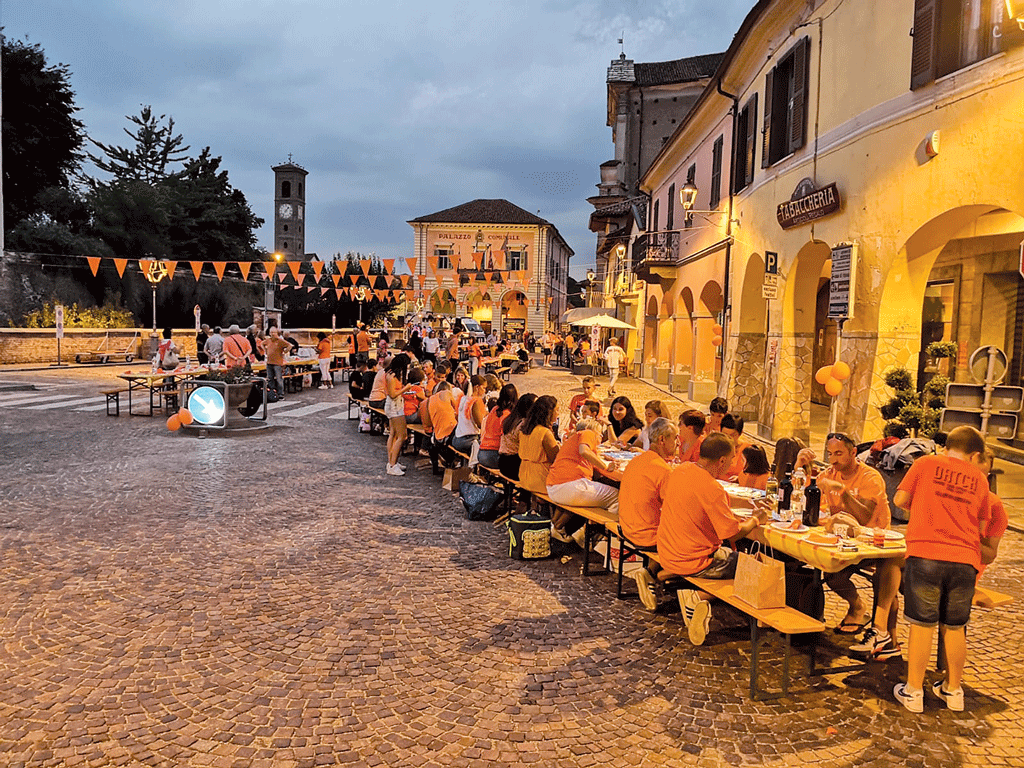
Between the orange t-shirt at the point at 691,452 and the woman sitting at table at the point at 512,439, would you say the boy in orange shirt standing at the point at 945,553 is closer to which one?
the orange t-shirt at the point at 691,452

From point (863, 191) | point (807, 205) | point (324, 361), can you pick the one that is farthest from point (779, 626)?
point (324, 361)

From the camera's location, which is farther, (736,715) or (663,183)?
(663,183)

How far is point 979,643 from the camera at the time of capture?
491 centimetres

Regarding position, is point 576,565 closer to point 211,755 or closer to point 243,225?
point 211,755

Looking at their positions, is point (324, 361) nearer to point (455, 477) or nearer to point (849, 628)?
point (455, 477)

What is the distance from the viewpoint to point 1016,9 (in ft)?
20.4

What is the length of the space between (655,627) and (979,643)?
85.7 inches

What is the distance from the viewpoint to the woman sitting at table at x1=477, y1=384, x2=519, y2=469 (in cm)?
820

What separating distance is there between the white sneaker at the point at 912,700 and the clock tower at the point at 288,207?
293 ft

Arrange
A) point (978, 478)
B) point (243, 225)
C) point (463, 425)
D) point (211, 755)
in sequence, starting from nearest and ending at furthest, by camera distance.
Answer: point (211, 755), point (978, 478), point (463, 425), point (243, 225)

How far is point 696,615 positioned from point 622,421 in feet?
13.9

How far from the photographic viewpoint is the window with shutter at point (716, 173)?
17.1 m

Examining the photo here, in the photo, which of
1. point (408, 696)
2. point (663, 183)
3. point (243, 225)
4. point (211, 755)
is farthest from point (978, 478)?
point (243, 225)

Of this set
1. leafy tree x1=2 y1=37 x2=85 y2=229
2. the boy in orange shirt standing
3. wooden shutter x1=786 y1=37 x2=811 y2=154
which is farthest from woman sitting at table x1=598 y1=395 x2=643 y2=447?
leafy tree x1=2 y1=37 x2=85 y2=229
